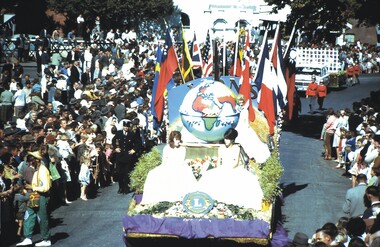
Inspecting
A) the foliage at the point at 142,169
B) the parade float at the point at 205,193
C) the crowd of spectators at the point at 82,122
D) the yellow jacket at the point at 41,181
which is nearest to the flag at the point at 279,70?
the crowd of spectators at the point at 82,122

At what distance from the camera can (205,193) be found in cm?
1576

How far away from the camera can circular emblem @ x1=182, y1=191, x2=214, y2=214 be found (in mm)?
15586

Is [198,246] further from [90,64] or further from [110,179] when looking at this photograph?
[90,64]

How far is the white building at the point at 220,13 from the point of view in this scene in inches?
2781

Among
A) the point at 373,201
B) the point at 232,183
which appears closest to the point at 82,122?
the point at 232,183

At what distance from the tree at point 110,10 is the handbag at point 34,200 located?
42504 mm

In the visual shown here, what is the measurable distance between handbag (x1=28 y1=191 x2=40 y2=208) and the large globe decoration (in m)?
3.00

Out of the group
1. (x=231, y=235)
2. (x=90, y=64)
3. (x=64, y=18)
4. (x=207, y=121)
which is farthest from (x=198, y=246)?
(x=64, y=18)

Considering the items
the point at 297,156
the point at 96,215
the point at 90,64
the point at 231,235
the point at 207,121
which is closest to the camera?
the point at 231,235

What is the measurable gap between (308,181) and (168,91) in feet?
17.5

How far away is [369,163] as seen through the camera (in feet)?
69.8

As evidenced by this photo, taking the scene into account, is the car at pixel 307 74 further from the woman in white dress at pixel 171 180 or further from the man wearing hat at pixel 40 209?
the woman in white dress at pixel 171 180

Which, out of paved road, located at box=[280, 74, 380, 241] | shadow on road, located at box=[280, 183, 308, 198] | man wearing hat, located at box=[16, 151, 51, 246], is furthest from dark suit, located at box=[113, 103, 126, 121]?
man wearing hat, located at box=[16, 151, 51, 246]

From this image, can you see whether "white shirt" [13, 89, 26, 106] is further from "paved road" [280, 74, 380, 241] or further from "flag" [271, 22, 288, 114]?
"flag" [271, 22, 288, 114]
